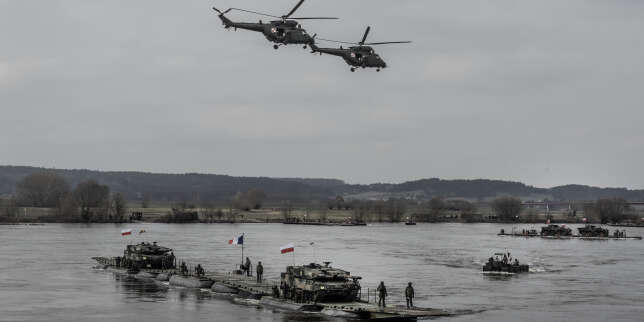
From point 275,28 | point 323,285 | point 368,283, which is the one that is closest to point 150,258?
point 368,283

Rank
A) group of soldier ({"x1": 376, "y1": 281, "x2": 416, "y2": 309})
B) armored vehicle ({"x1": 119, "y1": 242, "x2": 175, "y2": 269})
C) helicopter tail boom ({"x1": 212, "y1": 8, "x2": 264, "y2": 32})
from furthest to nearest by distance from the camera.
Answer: armored vehicle ({"x1": 119, "y1": 242, "x2": 175, "y2": 269}), helicopter tail boom ({"x1": 212, "y1": 8, "x2": 264, "y2": 32}), group of soldier ({"x1": 376, "y1": 281, "x2": 416, "y2": 309})

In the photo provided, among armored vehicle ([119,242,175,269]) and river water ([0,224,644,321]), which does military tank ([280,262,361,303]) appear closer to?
river water ([0,224,644,321])

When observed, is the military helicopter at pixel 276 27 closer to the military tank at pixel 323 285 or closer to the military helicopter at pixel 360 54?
the military helicopter at pixel 360 54

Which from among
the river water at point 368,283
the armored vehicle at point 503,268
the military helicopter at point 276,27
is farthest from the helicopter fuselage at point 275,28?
the armored vehicle at point 503,268

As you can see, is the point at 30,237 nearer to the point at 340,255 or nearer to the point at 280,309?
the point at 340,255

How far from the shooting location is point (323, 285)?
192 feet

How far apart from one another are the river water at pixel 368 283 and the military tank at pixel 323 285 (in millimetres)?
1522

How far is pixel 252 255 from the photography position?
12088cm

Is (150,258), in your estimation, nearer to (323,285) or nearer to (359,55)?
(359,55)

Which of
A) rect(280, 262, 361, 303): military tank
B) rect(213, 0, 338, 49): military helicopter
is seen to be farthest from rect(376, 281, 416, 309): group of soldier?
rect(213, 0, 338, 49): military helicopter

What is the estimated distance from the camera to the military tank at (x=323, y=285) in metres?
58.3

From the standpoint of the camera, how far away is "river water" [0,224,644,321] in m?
62.8

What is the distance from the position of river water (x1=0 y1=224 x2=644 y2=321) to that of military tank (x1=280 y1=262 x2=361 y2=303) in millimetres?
1522

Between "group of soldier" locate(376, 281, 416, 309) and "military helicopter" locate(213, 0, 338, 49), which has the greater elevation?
"military helicopter" locate(213, 0, 338, 49)
